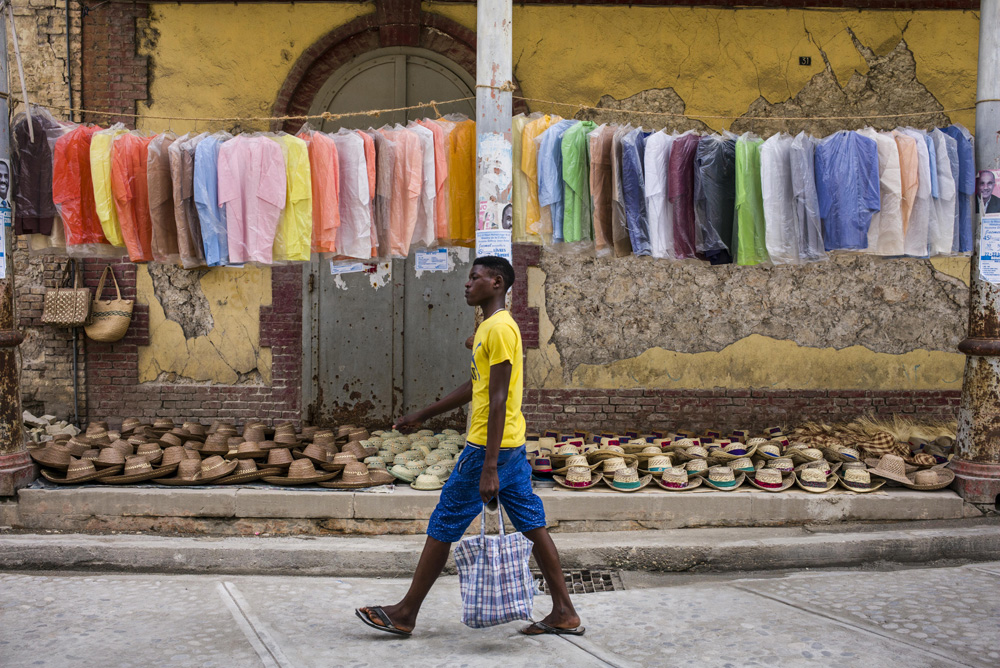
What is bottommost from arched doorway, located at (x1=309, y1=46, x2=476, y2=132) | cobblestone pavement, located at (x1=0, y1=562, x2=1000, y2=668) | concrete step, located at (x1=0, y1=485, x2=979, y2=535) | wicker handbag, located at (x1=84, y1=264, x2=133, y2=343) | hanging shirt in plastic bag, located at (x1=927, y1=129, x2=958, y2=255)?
cobblestone pavement, located at (x1=0, y1=562, x2=1000, y2=668)

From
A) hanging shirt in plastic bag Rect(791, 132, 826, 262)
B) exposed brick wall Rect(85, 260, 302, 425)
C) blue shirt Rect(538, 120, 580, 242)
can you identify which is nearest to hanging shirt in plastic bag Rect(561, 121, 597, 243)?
blue shirt Rect(538, 120, 580, 242)

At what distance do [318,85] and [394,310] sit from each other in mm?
2182

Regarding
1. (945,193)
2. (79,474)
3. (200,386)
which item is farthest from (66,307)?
(945,193)

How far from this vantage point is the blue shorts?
3621 millimetres

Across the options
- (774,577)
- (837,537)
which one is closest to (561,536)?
(774,577)

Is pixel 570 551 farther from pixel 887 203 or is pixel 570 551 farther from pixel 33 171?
pixel 33 171

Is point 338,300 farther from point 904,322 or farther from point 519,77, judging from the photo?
point 904,322

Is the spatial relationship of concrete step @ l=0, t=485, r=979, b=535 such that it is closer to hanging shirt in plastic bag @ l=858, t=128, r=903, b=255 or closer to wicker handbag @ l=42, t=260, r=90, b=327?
hanging shirt in plastic bag @ l=858, t=128, r=903, b=255

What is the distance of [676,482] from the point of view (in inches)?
205

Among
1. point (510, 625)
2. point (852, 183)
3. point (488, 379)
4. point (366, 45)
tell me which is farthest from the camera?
point (366, 45)

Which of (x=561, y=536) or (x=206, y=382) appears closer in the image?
(x=561, y=536)

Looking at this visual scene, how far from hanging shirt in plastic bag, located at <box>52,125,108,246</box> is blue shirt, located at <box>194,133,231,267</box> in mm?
753

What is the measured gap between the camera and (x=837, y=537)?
4.96 m

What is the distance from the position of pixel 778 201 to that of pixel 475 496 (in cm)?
284
